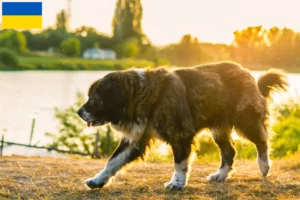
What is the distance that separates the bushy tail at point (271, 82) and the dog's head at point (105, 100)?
2.50 m

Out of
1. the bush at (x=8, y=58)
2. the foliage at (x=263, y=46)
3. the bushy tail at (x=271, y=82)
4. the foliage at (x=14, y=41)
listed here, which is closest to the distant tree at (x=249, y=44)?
the foliage at (x=263, y=46)

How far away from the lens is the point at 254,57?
16.2m

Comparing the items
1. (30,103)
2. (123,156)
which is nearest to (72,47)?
→ (30,103)

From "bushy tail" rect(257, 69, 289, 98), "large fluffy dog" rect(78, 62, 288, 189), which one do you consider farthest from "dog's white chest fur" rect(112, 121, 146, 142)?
"bushy tail" rect(257, 69, 289, 98)

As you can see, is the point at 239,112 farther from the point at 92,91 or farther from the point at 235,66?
the point at 92,91

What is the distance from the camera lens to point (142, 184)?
23.2 ft

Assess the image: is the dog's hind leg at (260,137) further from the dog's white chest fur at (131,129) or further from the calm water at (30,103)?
the calm water at (30,103)

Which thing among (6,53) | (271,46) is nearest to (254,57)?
(271,46)

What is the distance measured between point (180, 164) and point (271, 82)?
92.0 inches

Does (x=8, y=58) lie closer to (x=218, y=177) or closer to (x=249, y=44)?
(x=249, y=44)

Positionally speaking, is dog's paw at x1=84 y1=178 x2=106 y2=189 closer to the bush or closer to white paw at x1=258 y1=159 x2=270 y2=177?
white paw at x1=258 y1=159 x2=270 y2=177

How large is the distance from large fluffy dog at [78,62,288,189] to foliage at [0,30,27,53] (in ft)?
226

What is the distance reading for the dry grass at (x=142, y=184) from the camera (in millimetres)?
6426

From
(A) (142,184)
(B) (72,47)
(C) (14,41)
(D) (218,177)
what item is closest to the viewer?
(A) (142,184)
